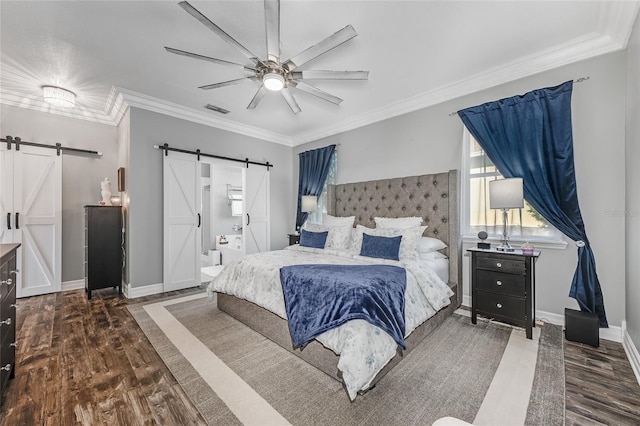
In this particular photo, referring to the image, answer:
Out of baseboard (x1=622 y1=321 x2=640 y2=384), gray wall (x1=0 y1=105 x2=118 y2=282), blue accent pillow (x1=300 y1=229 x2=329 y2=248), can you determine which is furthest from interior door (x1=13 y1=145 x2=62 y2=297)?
baseboard (x1=622 y1=321 x2=640 y2=384)

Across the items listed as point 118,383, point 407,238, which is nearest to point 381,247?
point 407,238

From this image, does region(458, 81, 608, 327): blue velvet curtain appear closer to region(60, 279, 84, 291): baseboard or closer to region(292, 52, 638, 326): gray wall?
region(292, 52, 638, 326): gray wall

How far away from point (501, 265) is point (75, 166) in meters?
6.15

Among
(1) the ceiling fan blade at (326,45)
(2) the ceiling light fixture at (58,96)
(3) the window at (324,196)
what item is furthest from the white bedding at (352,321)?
(2) the ceiling light fixture at (58,96)

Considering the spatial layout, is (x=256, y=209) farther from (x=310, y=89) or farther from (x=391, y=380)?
(x=391, y=380)

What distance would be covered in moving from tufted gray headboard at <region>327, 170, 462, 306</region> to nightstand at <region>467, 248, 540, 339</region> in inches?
16.4

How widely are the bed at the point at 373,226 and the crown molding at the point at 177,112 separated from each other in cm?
189

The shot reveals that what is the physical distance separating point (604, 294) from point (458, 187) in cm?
167

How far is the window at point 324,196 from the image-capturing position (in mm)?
5035

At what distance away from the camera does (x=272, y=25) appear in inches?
73.1

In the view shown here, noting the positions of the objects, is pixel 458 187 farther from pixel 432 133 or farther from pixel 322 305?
pixel 322 305

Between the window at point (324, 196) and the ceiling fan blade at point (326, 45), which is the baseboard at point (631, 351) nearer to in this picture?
the ceiling fan blade at point (326, 45)

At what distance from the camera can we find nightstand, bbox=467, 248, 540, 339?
254 centimetres

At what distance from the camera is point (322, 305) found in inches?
78.8
